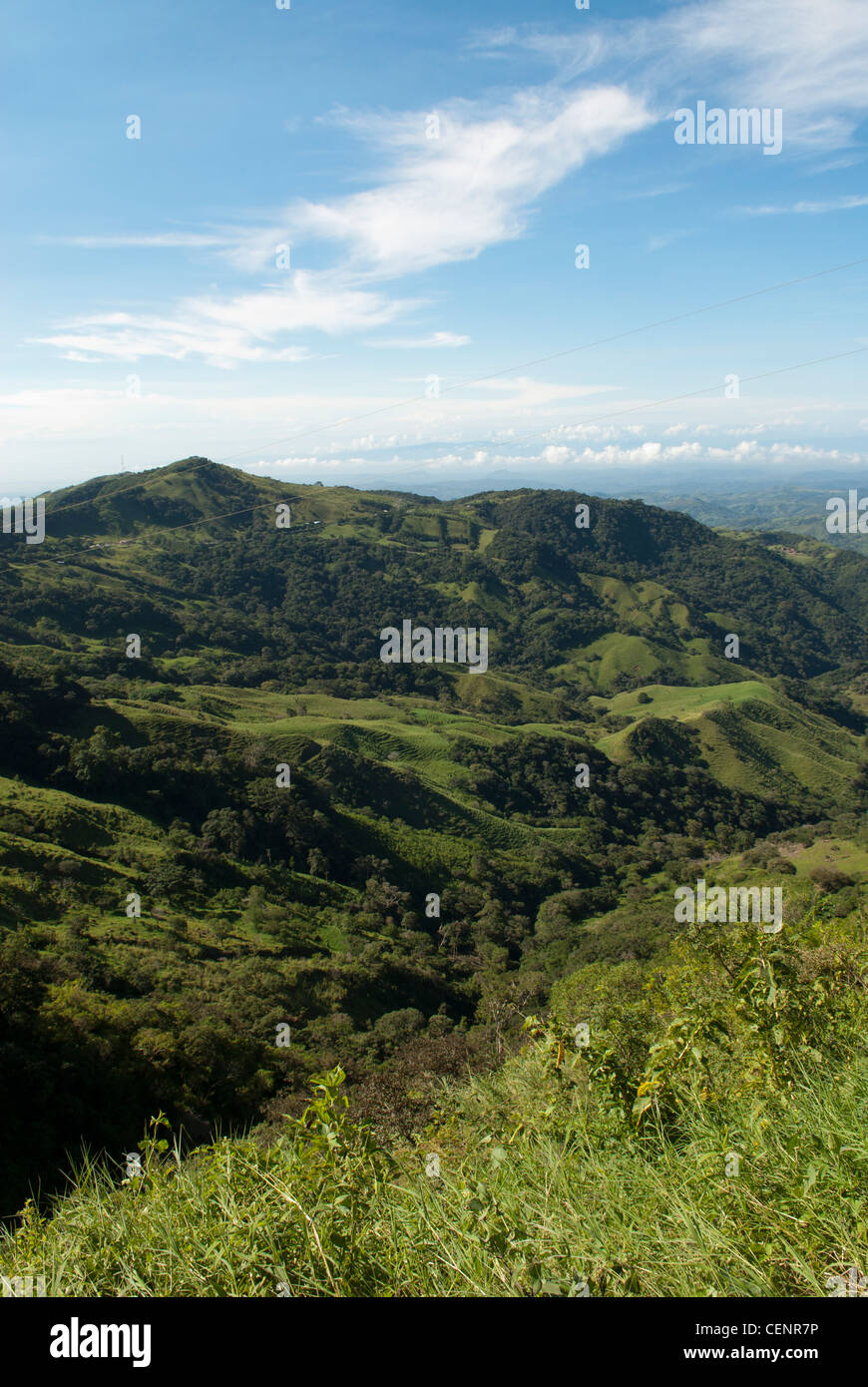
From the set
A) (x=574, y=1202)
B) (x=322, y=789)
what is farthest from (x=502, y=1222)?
(x=322, y=789)

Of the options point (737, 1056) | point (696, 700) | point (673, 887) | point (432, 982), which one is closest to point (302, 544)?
point (696, 700)

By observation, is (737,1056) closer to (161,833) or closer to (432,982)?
(432,982)

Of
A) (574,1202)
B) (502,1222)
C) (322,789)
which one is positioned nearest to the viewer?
(502,1222)

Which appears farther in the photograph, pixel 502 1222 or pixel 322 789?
pixel 322 789

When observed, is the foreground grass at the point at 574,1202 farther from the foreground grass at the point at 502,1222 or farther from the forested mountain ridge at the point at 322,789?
the forested mountain ridge at the point at 322,789

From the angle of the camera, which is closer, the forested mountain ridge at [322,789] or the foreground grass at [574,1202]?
the foreground grass at [574,1202]

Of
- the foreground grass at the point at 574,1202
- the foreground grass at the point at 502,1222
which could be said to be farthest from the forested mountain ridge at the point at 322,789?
the foreground grass at the point at 502,1222

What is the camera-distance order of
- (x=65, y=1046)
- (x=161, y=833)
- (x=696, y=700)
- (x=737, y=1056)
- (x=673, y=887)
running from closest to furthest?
1. (x=737, y=1056)
2. (x=65, y=1046)
3. (x=161, y=833)
4. (x=673, y=887)
5. (x=696, y=700)

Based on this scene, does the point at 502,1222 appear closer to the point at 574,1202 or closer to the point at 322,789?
the point at 574,1202
